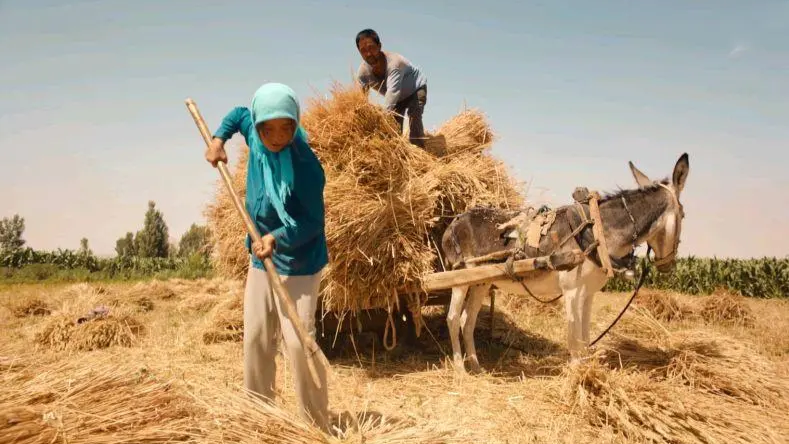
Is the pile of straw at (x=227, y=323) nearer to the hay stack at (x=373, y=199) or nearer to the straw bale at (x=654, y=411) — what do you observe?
the hay stack at (x=373, y=199)

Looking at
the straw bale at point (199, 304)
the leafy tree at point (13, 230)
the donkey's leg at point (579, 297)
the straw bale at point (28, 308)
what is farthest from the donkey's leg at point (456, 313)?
the leafy tree at point (13, 230)

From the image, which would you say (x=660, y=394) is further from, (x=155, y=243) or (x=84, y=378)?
(x=155, y=243)

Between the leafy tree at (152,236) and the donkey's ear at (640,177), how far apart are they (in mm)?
53011

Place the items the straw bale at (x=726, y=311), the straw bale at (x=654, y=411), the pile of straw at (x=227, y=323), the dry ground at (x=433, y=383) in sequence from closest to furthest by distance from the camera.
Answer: the dry ground at (x=433, y=383) → the straw bale at (x=654, y=411) → the pile of straw at (x=227, y=323) → the straw bale at (x=726, y=311)

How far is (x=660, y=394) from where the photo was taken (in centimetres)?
329

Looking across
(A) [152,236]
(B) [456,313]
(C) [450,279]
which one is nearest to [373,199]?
(C) [450,279]

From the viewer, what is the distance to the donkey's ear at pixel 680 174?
424cm

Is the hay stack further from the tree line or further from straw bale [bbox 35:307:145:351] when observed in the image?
the tree line

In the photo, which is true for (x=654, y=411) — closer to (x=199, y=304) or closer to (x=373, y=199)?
(x=373, y=199)

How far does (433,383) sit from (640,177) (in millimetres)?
2914

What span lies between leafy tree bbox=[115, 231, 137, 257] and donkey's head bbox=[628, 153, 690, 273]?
5765cm

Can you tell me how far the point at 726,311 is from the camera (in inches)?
317

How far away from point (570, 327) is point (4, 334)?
843 centimetres

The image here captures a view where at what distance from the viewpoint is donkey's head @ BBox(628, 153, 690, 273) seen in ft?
13.8
